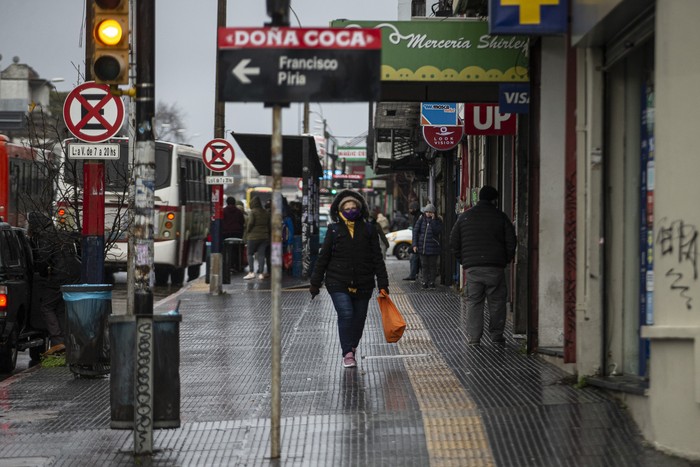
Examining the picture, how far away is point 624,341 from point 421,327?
244 inches

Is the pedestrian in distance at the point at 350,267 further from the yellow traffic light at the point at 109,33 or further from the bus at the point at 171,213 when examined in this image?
the bus at the point at 171,213

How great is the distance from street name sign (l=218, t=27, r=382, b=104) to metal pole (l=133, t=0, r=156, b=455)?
1.49 metres

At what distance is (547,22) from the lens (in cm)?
1028

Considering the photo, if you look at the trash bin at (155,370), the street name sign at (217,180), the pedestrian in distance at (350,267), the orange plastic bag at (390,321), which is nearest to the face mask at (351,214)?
the pedestrian in distance at (350,267)

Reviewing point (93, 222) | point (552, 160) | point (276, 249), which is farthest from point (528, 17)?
point (93, 222)

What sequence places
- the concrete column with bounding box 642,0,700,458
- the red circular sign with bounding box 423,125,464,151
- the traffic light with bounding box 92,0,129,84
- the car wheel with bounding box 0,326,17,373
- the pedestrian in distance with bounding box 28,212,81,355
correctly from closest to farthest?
the concrete column with bounding box 642,0,700,458, the traffic light with bounding box 92,0,129,84, the car wheel with bounding box 0,326,17,373, the pedestrian in distance with bounding box 28,212,81,355, the red circular sign with bounding box 423,125,464,151

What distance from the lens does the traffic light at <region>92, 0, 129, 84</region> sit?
9.70 m

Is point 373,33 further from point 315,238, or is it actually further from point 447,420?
point 315,238

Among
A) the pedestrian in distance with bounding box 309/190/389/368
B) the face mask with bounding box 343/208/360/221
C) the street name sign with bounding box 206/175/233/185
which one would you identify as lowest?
the pedestrian in distance with bounding box 309/190/389/368

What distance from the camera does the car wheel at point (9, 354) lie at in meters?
13.9

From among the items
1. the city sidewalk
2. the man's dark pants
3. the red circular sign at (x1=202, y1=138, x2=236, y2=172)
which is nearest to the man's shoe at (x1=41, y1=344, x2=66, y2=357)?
the city sidewalk

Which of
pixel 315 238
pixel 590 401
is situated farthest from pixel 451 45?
pixel 315 238

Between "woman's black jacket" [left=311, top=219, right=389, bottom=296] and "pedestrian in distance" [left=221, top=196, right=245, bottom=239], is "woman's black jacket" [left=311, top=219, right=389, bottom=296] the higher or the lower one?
the lower one

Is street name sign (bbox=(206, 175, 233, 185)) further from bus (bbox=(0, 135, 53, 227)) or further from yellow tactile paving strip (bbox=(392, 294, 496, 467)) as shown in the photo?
yellow tactile paving strip (bbox=(392, 294, 496, 467))
